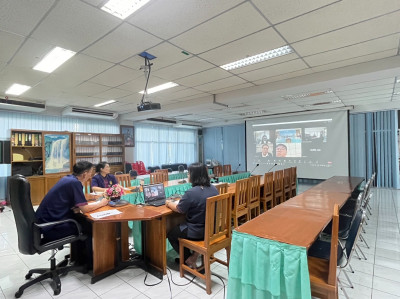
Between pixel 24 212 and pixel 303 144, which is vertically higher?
pixel 303 144

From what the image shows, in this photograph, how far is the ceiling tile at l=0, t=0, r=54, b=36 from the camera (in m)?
1.88

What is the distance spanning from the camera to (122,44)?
2.63 meters

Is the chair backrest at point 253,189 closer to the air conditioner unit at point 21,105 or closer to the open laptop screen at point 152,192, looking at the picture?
the open laptop screen at point 152,192

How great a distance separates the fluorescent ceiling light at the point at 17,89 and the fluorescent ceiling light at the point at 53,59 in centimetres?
130

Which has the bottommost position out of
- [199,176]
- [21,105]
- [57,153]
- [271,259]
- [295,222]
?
[271,259]

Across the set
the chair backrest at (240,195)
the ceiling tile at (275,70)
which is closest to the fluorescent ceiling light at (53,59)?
the ceiling tile at (275,70)

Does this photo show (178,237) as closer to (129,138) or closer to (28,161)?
(28,161)

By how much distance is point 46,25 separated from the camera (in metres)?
2.21

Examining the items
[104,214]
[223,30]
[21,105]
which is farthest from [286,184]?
Result: [21,105]

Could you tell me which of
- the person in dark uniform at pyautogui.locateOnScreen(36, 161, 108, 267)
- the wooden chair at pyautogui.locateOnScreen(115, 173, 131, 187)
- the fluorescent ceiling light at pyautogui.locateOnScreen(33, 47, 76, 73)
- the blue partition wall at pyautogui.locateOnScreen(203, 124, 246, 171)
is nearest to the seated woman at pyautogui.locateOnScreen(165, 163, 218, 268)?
the person in dark uniform at pyautogui.locateOnScreen(36, 161, 108, 267)

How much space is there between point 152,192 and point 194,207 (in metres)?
0.77

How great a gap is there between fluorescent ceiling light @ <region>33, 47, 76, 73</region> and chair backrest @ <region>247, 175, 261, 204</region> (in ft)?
10.7

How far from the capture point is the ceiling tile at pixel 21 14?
1.88 meters

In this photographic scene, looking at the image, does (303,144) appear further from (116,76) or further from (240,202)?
(116,76)
